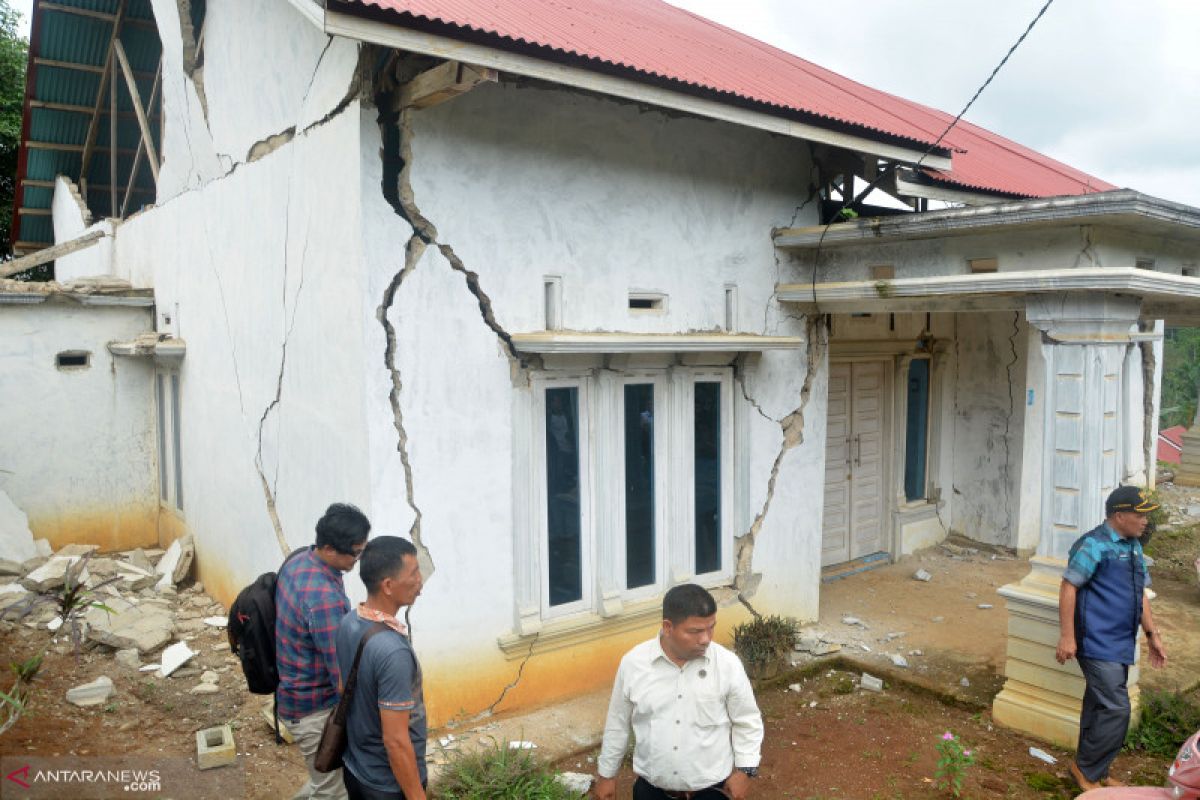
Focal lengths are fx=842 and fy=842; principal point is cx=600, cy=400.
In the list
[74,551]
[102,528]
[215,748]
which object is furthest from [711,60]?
[102,528]

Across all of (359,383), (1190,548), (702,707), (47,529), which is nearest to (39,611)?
(47,529)

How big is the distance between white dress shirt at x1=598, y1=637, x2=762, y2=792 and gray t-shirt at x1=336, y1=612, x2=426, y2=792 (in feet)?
2.43

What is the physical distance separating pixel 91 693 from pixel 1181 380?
3637 centimetres

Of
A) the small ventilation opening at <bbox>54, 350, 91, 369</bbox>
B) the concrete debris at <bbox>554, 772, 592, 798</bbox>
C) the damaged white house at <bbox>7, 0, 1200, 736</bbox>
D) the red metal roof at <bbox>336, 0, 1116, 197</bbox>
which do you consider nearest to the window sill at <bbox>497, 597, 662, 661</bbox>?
the damaged white house at <bbox>7, 0, 1200, 736</bbox>

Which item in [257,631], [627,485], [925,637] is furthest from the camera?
[925,637]

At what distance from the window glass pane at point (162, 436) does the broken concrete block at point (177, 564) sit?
3.08 feet

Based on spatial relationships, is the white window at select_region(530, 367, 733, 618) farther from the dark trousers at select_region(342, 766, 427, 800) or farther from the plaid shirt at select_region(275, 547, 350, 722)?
the dark trousers at select_region(342, 766, 427, 800)

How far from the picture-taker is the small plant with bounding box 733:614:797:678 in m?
5.93

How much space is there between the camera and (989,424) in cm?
925

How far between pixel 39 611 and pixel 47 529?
153 cm

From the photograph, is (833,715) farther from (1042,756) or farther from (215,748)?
(215,748)

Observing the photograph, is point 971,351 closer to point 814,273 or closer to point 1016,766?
point 814,273

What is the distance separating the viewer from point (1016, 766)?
4.88 metres

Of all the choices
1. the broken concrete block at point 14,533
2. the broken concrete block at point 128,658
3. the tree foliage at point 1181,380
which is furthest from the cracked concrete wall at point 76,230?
the tree foliage at point 1181,380
